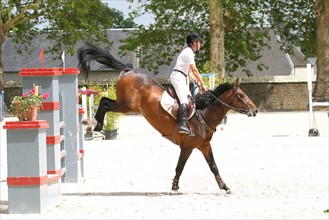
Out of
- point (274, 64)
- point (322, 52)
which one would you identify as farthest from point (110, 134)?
point (274, 64)

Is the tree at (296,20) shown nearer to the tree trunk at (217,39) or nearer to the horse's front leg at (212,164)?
the tree trunk at (217,39)

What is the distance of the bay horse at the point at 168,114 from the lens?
1376 cm

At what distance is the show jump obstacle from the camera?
11609mm

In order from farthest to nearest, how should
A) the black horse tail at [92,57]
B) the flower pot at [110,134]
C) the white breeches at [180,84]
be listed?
1. the flower pot at [110,134]
2. the black horse tail at [92,57]
3. the white breeches at [180,84]

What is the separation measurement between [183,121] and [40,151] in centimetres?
271

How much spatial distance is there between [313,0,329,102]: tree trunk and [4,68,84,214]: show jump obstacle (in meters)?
35.4

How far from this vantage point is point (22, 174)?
11656 mm

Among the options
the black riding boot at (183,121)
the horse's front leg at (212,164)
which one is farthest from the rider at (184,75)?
the horse's front leg at (212,164)

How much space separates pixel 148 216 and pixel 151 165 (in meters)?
6.98

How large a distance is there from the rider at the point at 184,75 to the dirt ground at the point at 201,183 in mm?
1026

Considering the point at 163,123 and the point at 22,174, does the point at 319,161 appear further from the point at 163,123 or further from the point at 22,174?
the point at 22,174

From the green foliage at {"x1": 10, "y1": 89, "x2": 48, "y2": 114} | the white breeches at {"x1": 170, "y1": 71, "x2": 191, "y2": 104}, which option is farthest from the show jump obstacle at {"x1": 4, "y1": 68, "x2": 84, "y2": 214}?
the white breeches at {"x1": 170, "y1": 71, "x2": 191, "y2": 104}

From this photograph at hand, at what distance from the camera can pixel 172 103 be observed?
45.4 feet

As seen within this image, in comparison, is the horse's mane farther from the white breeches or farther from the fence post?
the fence post
